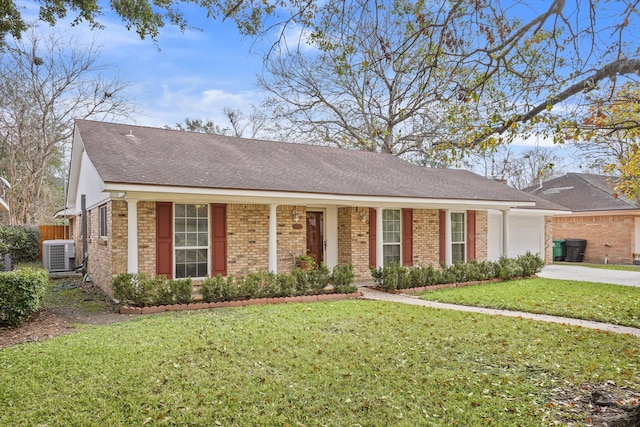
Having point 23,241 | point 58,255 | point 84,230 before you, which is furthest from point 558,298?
point 23,241

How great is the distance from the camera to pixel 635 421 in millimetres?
3807

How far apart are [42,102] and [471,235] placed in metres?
24.4

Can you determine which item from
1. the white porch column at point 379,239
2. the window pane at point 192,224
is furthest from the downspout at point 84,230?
the white porch column at point 379,239

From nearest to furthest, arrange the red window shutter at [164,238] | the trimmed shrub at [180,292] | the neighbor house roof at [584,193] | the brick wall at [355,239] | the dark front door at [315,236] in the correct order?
the trimmed shrub at [180,292] → the red window shutter at [164,238] → the brick wall at [355,239] → the dark front door at [315,236] → the neighbor house roof at [584,193]

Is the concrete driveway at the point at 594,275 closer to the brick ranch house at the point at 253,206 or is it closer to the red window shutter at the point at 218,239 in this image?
the brick ranch house at the point at 253,206

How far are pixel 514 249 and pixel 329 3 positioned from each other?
17.0 metres

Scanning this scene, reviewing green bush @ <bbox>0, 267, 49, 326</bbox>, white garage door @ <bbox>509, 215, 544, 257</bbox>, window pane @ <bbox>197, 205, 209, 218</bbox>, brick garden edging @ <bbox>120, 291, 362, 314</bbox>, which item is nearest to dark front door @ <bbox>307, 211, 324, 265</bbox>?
brick garden edging @ <bbox>120, 291, 362, 314</bbox>

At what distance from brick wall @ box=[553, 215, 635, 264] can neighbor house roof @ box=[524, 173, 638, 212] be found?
53cm

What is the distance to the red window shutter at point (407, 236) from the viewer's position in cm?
1504

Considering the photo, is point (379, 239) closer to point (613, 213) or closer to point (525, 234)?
point (525, 234)

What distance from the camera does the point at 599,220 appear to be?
2241 cm

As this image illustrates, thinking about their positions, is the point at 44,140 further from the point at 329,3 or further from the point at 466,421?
the point at 466,421

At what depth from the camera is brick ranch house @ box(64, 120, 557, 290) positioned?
10.6m

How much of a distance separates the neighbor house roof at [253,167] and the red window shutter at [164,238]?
1022 mm
